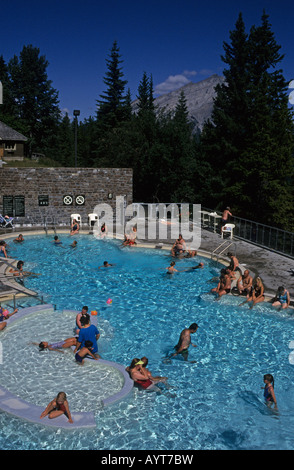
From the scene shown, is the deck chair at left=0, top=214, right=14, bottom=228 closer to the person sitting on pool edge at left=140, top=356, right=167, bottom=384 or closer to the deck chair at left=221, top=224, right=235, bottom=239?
the deck chair at left=221, top=224, right=235, bottom=239

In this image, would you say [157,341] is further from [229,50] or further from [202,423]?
[229,50]

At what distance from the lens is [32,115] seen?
61.2 meters

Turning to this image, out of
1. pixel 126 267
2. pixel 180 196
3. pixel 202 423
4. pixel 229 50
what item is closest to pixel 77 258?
pixel 126 267

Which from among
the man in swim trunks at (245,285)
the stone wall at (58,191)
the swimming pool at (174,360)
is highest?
the stone wall at (58,191)

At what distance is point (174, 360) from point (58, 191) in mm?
17726

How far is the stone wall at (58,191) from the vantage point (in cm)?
2469

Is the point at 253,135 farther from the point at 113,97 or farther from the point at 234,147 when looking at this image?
the point at 113,97

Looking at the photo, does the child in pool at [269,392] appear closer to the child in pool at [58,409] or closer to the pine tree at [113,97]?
the child in pool at [58,409]

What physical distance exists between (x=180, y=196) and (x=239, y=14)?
72.5 feet

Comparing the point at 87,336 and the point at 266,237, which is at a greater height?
the point at 266,237

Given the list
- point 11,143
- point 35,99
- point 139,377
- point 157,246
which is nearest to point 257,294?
point 139,377

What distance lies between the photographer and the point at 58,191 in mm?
25562

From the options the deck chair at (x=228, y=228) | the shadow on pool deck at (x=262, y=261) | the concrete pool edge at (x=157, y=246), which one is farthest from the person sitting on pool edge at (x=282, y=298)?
the deck chair at (x=228, y=228)

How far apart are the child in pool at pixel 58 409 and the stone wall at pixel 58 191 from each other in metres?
19.0
